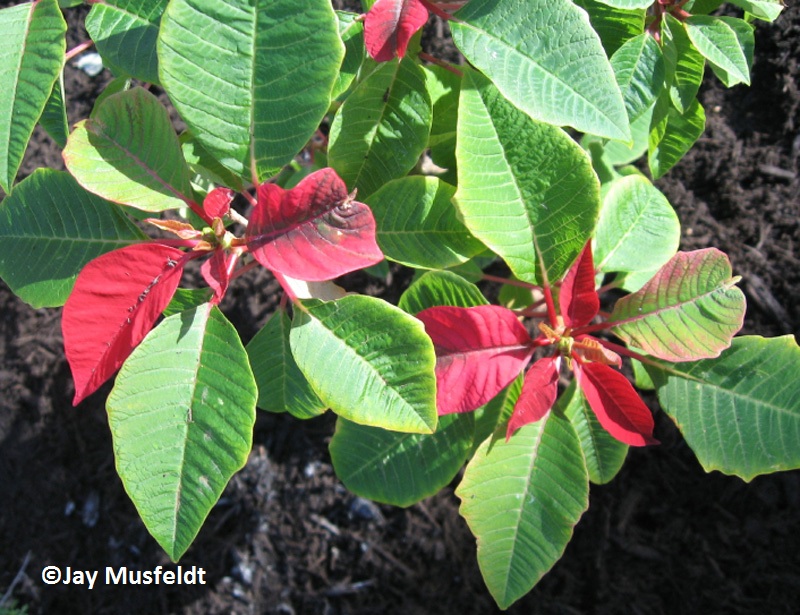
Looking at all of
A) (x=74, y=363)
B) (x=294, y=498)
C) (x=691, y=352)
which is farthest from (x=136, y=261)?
(x=294, y=498)

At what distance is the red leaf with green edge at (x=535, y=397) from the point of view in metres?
1.01

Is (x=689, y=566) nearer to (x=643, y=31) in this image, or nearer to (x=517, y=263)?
(x=517, y=263)

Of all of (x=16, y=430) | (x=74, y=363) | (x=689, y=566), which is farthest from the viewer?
(x=16, y=430)

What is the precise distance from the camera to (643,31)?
119 cm

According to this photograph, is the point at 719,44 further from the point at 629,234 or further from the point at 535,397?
the point at 535,397

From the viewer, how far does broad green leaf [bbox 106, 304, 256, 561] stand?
0.91 m

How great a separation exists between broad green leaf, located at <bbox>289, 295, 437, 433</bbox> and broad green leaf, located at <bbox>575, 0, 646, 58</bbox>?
67cm

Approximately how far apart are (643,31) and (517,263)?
20.6 inches

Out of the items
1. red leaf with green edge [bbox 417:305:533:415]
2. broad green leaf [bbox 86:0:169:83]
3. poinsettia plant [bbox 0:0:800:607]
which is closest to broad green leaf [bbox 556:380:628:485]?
poinsettia plant [bbox 0:0:800:607]

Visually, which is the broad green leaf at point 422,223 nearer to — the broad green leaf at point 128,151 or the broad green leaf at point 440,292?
the broad green leaf at point 440,292

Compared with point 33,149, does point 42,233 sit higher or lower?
higher

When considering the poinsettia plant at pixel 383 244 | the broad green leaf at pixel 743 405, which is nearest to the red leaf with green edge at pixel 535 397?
the poinsettia plant at pixel 383 244

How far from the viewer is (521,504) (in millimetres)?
1168

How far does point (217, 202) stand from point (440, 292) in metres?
0.41
